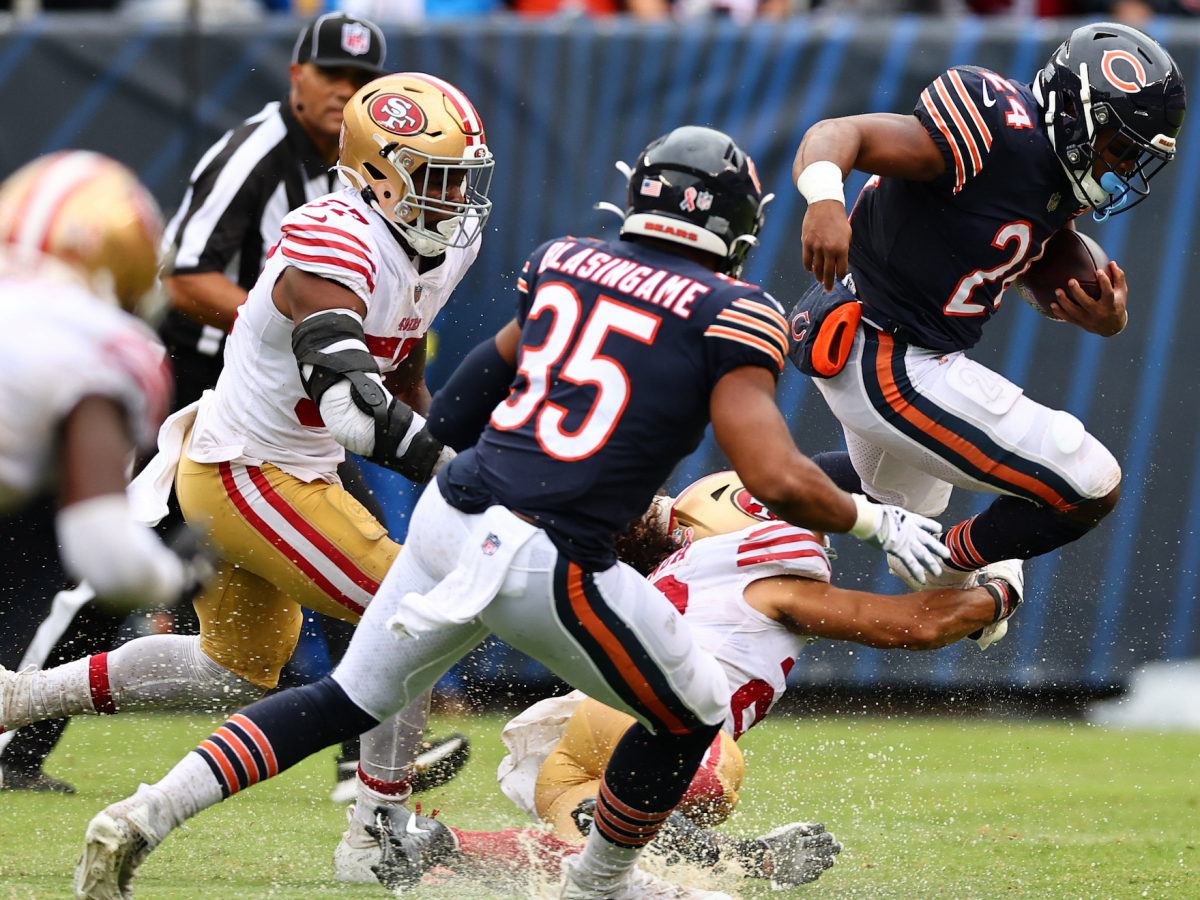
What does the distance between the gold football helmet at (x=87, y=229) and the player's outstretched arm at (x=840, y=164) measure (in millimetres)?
1565

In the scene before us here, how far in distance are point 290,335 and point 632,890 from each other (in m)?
1.54

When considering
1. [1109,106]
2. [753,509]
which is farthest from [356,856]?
[1109,106]

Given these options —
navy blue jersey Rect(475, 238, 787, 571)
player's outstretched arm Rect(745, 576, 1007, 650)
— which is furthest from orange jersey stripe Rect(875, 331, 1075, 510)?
navy blue jersey Rect(475, 238, 787, 571)

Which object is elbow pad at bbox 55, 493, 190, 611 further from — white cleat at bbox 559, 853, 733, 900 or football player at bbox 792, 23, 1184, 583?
football player at bbox 792, 23, 1184, 583

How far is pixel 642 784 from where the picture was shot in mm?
3264

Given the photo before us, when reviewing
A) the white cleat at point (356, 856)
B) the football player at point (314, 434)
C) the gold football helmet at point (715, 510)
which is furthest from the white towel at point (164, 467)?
the gold football helmet at point (715, 510)

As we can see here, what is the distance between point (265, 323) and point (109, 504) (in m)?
1.39

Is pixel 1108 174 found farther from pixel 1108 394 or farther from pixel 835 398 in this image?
pixel 1108 394

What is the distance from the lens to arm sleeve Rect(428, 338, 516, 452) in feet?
11.2

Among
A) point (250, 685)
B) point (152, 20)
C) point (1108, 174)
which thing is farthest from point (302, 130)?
point (1108, 174)

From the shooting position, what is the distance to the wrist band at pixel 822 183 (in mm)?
3627

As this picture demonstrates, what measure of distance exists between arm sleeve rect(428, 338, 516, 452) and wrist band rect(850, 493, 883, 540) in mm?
806

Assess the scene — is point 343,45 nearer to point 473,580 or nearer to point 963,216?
point 963,216

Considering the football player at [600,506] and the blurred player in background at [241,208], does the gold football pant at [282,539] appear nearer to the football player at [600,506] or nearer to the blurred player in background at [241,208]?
the football player at [600,506]
